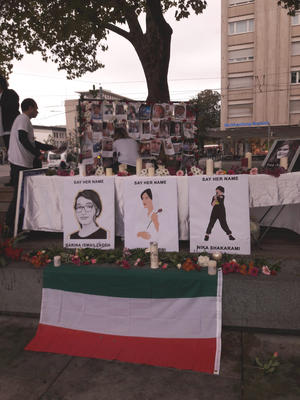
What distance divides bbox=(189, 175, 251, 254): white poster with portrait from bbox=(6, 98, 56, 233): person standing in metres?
2.35

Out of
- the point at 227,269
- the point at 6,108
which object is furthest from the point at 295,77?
the point at 227,269

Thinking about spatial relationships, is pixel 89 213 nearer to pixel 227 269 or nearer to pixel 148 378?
pixel 227 269

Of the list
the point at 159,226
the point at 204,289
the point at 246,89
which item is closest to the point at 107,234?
the point at 159,226

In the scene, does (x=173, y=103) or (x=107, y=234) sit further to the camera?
(x=173, y=103)

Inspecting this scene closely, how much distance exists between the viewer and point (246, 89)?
37.9 m

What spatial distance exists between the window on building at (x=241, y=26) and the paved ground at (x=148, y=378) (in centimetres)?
4068

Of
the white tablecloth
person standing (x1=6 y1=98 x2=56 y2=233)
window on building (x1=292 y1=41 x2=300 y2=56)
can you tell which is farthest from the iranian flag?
window on building (x1=292 y1=41 x2=300 y2=56)

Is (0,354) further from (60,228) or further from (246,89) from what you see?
(246,89)

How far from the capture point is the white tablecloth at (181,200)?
152 inches

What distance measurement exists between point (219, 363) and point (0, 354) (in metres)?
1.91

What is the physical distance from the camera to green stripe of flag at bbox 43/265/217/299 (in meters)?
3.17
